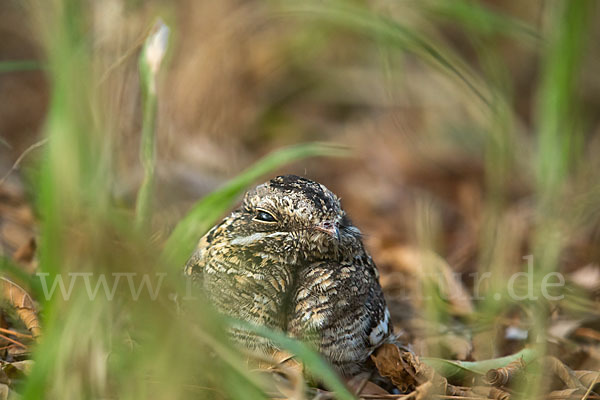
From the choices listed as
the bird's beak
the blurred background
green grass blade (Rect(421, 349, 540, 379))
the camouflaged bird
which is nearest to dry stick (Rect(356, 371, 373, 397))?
the camouflaged bird

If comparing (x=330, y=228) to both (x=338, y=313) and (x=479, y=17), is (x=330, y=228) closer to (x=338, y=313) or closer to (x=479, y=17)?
(x=338, y=313)

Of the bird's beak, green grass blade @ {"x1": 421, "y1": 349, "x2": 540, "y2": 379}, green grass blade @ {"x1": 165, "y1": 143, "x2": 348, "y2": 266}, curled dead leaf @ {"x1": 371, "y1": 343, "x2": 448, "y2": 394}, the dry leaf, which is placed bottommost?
curled dead leaf @ {"x1": 371, "y1": 343, "x2": 448, "y2": 394}

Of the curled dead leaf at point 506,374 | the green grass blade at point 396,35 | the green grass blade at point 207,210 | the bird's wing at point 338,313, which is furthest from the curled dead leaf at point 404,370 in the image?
the green grass blade at point 396,35

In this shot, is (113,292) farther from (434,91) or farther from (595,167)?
(434,91)

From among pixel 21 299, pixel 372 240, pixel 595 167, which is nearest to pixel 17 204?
pixel 21 299

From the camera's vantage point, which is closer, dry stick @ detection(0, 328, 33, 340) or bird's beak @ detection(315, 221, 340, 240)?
bird's beak @ detection(315, 221, 340, 240)

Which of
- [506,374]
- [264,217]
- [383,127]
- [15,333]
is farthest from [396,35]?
[383,127]

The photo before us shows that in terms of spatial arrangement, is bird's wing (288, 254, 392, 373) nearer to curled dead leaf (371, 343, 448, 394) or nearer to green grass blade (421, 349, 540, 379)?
curled dead leaf (371, 343, 448, 394)

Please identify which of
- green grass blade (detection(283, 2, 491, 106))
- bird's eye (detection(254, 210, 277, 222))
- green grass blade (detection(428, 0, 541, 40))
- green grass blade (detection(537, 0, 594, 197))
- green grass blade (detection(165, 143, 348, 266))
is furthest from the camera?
green grass blade (detection(428, 0, 541, 40))
